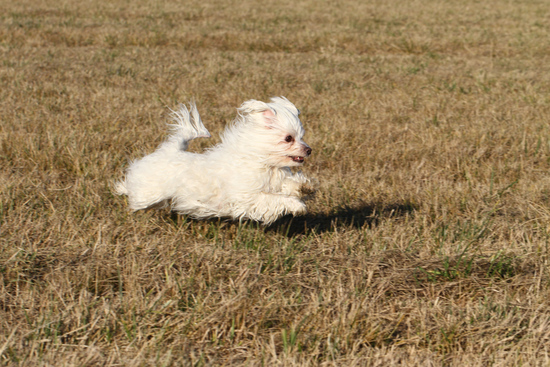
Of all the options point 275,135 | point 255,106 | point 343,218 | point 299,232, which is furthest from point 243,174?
point 343,218

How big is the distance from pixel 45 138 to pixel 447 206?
376cm

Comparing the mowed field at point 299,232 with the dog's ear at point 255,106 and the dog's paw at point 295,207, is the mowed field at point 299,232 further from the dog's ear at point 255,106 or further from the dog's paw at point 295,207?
the dog's ear at point 255,106

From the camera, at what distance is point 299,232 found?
173 inches

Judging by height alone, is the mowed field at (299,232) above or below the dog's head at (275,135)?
below

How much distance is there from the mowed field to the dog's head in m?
0.54

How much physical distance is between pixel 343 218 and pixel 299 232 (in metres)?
0.39

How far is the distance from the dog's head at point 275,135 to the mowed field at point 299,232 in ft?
1.76

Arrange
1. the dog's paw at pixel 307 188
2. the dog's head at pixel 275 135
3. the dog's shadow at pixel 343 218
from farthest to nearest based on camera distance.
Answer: the dog's shadow at pixel 343 218
the dog's paw at pixel 307 188
the dog's head at pixel 275 135

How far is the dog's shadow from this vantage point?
4.33m

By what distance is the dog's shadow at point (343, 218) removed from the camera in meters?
4.33

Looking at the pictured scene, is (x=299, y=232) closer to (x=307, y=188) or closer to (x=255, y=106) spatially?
(x=307, y=188)

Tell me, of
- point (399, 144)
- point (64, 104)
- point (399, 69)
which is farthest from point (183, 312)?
point (399, 69)

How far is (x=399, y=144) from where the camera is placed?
6.24 metres

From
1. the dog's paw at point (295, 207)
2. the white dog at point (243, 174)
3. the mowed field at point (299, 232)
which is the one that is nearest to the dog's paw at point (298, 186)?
the white dog at point (243, 174)
